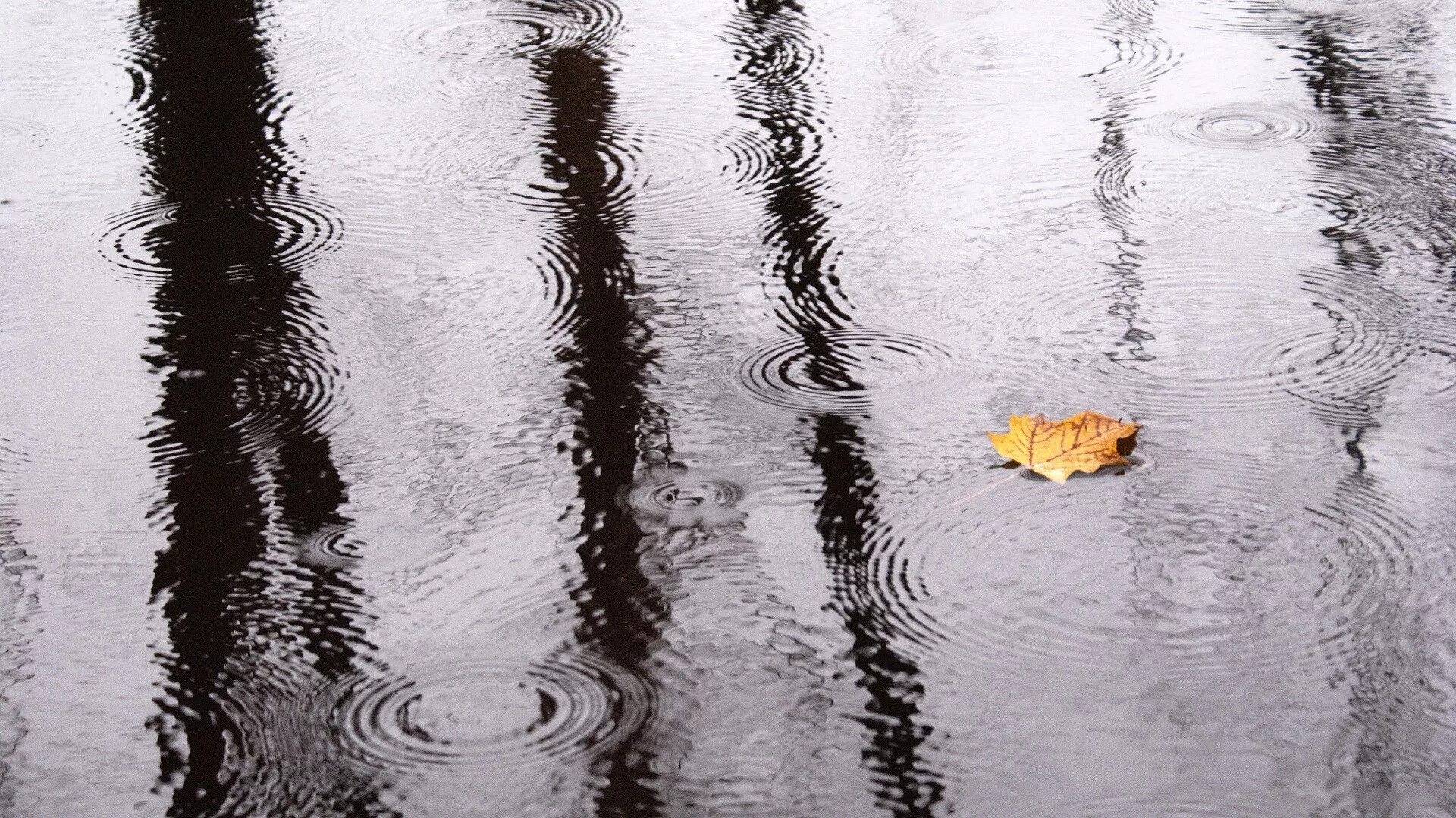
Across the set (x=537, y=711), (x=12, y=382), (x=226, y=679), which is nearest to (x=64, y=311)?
(x=12, y=382)

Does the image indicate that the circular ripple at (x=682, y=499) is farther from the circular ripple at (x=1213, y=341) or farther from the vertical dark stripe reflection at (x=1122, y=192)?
the vertical dark stripe reflection at (x=1122, y=192)

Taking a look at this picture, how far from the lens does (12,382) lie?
11.1 feet

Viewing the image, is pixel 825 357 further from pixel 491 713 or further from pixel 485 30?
pixel 485 30

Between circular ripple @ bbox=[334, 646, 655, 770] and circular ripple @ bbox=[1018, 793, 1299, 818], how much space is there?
0.62m

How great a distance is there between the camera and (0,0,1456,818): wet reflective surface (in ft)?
7.44

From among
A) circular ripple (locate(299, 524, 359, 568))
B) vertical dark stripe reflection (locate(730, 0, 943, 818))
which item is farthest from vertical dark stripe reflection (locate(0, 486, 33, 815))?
vertical dark stripe reflection (locate(730, 0, 943, 818))

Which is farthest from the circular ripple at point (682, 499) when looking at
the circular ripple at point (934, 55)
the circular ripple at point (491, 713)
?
the circular ripple at point (934, 55)

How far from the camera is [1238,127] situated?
175 inches

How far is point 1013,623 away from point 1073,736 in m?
0.28

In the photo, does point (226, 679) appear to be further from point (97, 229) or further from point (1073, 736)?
point (97, 229)

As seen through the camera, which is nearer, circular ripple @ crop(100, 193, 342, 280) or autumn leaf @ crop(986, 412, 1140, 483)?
autumn leaf @ crop(986, 412, 1140, 483)

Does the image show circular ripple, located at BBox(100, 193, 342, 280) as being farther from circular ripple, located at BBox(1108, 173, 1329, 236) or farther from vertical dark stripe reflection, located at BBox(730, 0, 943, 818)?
circular ripple, located at BBox(1108, 173, 1329, 236)

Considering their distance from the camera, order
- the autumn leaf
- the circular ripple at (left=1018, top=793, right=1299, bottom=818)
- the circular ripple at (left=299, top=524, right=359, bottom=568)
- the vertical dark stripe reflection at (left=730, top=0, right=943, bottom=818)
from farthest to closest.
A: the autumn leaf → the circular ripple at (left=299, top=524, right=359, bottom=568) → the vertical dark stripe reflection at (left=730, top=0, right=943, bottom=818) → the circular ripple at (left=1018, top=793, right=1299, bottom=818)

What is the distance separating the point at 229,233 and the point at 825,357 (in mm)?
1688
